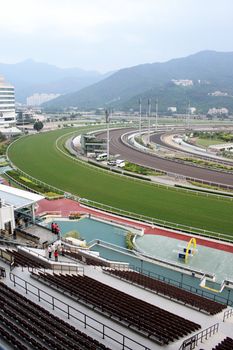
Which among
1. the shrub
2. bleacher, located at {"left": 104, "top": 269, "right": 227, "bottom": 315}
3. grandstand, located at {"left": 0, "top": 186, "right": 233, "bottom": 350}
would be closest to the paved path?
the shrub

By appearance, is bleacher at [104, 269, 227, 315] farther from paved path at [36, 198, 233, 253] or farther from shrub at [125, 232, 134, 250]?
paved path at [36, 198, 233, 253]

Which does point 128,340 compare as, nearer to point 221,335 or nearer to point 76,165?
point 221,335

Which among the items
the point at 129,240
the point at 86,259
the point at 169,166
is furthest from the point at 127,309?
the point at 169,166

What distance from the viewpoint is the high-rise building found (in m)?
124

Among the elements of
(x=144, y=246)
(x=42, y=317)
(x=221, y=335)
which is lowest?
(x=144, y=246)

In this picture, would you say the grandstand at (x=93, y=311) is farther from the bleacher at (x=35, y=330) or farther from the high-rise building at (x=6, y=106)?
the high-rise building at (x=6, y=106)

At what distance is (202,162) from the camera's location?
64625mm

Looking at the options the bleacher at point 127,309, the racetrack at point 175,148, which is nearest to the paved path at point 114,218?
the bleacher at point 127,309

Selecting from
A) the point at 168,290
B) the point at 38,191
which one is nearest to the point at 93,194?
the point at 38,191

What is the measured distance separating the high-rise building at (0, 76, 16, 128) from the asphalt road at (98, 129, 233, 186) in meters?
55.3

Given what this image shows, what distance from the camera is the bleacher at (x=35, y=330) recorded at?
11.4 m

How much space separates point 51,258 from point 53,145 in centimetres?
6653

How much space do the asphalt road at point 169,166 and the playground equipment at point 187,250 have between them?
923 inches

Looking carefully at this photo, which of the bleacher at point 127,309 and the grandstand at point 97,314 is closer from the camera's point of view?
the grandstand at point 97,314
